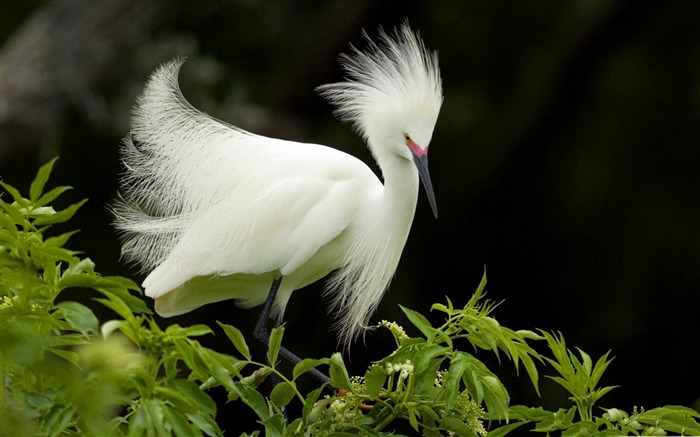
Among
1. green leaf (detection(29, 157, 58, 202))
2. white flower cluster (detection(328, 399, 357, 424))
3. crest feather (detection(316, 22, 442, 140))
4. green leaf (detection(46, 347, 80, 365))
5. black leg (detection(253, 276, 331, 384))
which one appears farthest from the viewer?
black leg (detection(253, 276, 331, 384))

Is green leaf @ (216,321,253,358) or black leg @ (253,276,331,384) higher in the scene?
green leaf @ (216,321,253,358)

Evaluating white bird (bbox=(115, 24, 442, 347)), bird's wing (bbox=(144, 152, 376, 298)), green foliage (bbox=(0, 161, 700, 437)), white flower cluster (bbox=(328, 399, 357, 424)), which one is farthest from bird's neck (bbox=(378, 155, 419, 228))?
white flower cluster (bbox=(328, 399, 357, 424))

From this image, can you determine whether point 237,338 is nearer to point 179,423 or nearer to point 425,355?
point 425,355

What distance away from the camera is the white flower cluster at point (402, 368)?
1444 millimetres

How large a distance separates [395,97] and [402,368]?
46.1 inches

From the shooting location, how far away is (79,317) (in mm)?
1115

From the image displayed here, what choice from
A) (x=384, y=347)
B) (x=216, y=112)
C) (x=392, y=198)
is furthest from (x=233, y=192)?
(x=384, y=347)

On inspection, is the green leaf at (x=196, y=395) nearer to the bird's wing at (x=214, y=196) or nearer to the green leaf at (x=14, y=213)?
the green leaf at (x=14, y=213)

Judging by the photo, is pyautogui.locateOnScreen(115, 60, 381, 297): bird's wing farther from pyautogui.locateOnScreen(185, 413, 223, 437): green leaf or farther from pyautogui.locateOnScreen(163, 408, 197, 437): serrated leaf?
pyautogui.locateOnScreen(163, 408, 197, 437): serrated leaf

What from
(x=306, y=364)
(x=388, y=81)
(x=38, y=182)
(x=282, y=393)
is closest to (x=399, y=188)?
(x=388, y=81)

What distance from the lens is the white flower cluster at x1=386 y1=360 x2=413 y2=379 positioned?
144 centimetres

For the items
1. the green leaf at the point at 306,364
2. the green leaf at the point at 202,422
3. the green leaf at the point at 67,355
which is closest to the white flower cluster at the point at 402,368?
the green leaf at the point at 306,364

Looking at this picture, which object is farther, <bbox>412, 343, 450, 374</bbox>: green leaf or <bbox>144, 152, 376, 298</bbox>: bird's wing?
<bbox>144, 152, 376, 298</bbox>: bird's wing

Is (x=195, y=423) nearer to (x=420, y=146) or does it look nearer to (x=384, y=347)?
(x=420, y=146)
